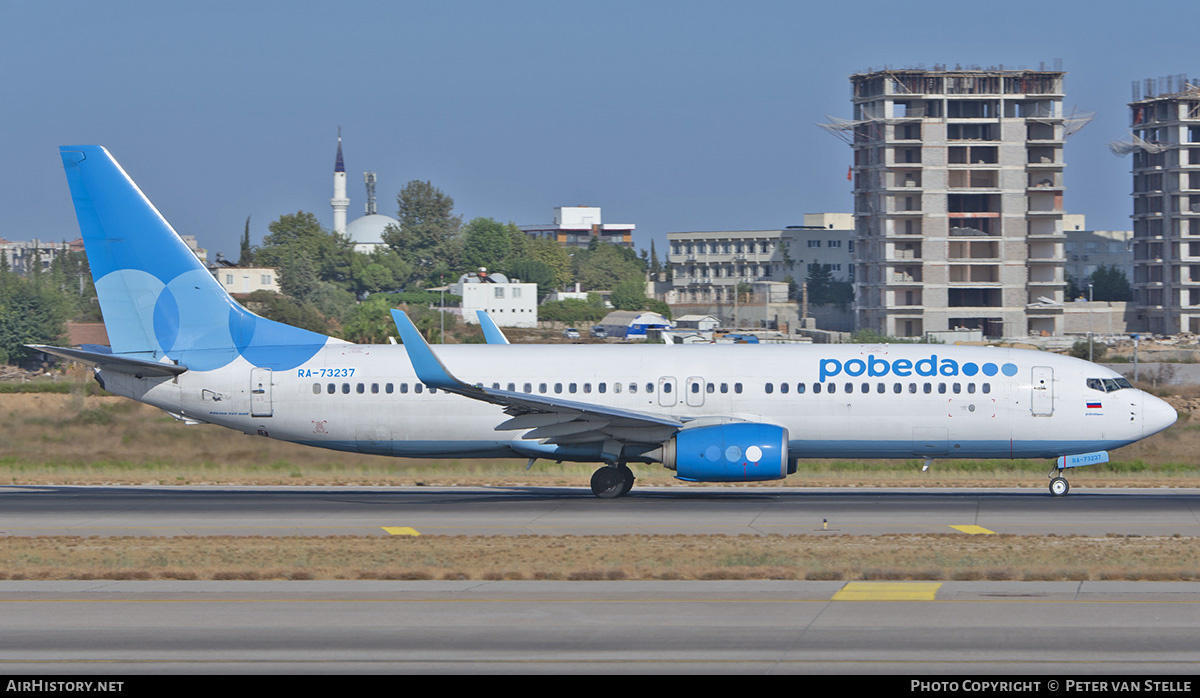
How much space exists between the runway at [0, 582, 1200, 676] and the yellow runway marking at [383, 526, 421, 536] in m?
6.21

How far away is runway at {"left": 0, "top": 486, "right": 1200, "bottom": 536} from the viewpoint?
25.5 metres

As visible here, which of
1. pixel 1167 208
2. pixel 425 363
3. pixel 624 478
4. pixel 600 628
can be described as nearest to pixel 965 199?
pixel 1167 208

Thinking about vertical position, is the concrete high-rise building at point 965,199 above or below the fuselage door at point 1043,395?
above

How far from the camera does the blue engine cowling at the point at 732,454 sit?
1160 inches

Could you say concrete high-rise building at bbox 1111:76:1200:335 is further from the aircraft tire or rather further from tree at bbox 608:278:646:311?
the aircraft tire

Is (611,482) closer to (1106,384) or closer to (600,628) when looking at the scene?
(1106,384)

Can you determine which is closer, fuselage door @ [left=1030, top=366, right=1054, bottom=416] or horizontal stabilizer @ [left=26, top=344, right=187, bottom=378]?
fuselage door @ [left=1030, top=366, right=1054, bottom=416]

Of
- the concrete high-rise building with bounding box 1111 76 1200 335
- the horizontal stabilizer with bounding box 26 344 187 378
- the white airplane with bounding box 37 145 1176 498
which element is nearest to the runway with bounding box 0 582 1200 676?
the white airplane with bounding box 37 145 1176 498

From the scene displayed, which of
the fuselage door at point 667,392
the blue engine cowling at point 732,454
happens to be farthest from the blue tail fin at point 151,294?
the blue engine cowling at point 732,454

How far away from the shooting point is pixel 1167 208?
15262 cm

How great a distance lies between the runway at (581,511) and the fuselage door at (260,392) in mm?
2158

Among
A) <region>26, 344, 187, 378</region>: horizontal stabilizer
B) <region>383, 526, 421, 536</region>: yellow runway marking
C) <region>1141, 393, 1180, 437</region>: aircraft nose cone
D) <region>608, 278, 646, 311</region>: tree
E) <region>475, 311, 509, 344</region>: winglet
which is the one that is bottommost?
<region>383, 526, 421, 536</region>: yellow runway marking

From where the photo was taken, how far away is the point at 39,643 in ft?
47.9

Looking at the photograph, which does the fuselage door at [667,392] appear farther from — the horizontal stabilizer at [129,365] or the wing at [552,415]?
the horizontal stabilizer at [129,365]
